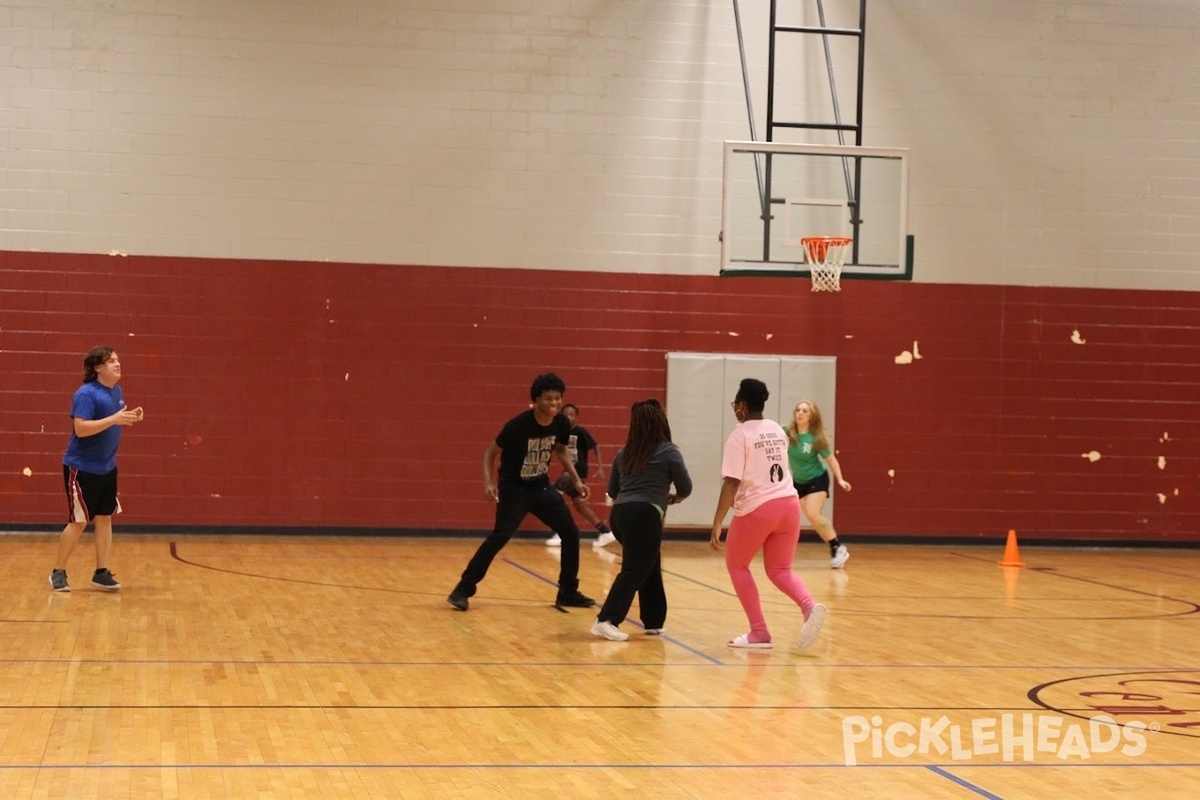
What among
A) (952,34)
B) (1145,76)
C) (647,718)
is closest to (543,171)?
(952,34)

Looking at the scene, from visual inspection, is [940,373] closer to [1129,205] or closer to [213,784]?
[1129,205]

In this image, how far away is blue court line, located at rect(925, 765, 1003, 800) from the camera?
Answer: 567 cm

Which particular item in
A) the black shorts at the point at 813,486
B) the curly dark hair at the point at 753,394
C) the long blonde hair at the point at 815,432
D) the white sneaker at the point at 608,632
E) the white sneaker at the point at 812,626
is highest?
the curly dark hair at the point at 753,394

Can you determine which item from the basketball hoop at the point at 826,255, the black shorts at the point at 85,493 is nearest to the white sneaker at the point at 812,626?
the black shorts at the point at 85,493

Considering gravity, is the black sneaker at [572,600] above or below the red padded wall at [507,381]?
below

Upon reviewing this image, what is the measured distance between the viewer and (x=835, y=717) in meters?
7.17

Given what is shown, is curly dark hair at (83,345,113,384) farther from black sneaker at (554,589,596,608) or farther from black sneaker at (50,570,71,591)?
black sneaker at (554,589,596,608)

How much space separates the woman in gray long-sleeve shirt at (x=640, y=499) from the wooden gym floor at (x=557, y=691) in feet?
1.07

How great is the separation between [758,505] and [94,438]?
5.07 m

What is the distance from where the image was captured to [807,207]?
1375cm

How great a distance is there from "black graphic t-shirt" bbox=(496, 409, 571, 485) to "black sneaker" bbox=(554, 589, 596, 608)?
38.3 inches

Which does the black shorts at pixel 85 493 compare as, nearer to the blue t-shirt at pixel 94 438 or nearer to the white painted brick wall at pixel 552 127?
the blue t-shirt at pixel 94 438

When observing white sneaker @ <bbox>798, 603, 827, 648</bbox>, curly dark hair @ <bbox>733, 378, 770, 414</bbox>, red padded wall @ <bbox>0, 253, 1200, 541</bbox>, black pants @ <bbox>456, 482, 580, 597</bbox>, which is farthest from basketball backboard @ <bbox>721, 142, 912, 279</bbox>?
white sneaker @ <bbox>798, 603, 827, 648</bbox>

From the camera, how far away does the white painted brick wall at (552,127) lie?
15.2 metres
